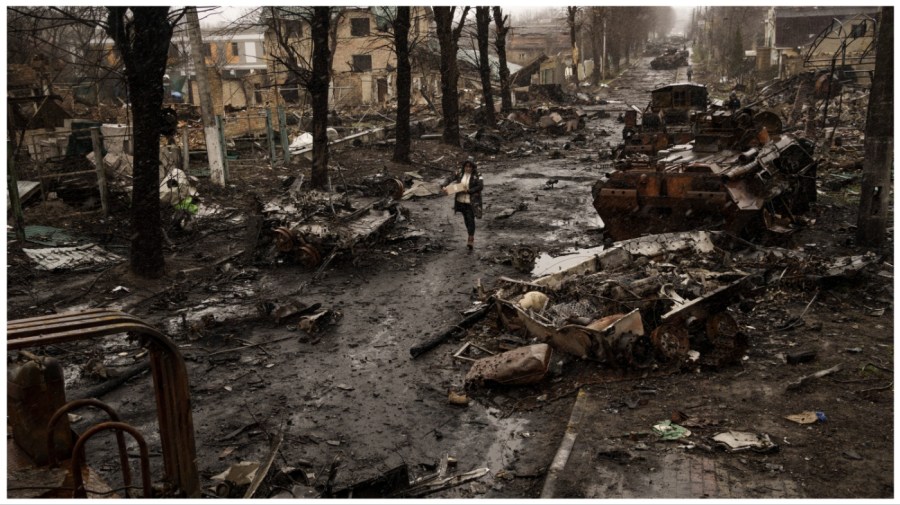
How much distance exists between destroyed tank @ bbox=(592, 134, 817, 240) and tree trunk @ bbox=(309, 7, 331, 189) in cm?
747

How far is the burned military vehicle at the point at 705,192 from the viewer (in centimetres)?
1105

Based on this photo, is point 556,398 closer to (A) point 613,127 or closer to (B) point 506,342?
(B) point 506,342

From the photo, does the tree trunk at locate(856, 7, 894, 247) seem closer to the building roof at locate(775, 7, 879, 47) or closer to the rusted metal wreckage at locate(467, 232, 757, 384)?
the rusted metal wreckage at locate(467, 232, 757, 384)

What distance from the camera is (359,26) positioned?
44.5 m

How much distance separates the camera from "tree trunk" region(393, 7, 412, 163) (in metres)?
20.7

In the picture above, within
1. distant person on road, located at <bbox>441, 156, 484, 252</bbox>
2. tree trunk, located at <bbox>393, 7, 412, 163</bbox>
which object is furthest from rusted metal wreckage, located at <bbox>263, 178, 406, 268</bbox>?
tree trunk, located at <bbox>393, 7, 412, 163</bbox>

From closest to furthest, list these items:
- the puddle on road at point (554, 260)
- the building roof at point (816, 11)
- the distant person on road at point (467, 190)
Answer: the puddle on road at point (554, 260)
the distant person on road at point (467, 190)
the building roof at point (816, 11)

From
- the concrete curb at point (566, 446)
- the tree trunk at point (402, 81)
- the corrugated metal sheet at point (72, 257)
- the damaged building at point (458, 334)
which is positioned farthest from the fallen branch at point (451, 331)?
the tree trunk at point (402, 81)

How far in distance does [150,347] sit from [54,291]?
794 centimetres

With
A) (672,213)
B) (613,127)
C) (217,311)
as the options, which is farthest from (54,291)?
(613,127)

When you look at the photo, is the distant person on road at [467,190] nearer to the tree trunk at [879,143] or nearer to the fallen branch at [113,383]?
the fallen branch at [113,383]

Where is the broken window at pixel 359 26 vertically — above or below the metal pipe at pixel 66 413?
above

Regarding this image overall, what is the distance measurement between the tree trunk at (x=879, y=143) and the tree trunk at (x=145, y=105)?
10814 millimetres

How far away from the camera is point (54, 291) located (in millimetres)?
10414
